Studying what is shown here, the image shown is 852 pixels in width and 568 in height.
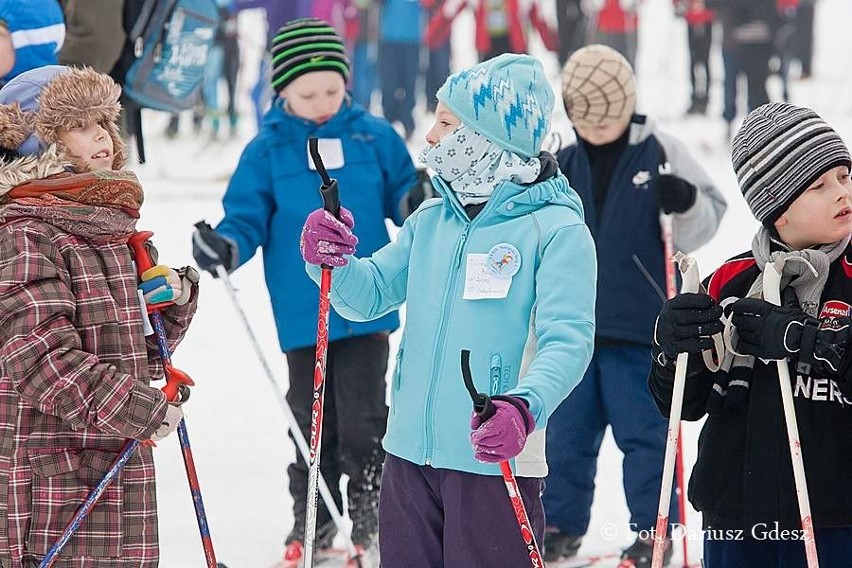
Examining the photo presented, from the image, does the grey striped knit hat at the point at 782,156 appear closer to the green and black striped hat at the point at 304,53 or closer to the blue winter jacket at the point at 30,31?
the green and black striped hat at the point at 304,53

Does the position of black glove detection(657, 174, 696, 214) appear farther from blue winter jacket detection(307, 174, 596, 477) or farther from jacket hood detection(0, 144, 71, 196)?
jacket hood detection(0, 144, 71, 196)

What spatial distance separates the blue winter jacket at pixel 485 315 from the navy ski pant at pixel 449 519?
4 centimetres

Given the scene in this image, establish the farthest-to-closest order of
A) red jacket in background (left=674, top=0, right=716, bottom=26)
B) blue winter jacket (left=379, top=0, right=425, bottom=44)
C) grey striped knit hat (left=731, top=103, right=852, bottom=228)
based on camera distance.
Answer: red jacket in background (left=674, top=0, right=716, bottom=26) < blue winter jacket (left=379, top=0, right=425, bottom=44) < grey striped knit hat (left=731, top=103, right=852, bottom=228)

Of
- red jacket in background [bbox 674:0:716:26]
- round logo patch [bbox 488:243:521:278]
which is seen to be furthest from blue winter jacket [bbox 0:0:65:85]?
red jacket in background [bbox 674:0:716:26]

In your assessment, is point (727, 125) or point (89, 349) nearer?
point (89, 349)

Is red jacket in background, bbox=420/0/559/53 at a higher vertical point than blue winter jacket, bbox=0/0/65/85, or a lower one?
higher

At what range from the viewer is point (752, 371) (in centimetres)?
285

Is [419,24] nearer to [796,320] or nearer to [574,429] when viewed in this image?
[574,429]

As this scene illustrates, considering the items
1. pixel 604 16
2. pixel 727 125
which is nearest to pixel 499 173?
pixel 727 125

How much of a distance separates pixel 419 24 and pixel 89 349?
1079cm

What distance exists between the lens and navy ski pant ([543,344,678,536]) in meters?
4.30

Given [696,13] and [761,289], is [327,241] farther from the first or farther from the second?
[696,13]

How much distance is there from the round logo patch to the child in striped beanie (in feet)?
1.11

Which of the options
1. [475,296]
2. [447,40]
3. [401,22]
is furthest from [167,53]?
[447,40]
